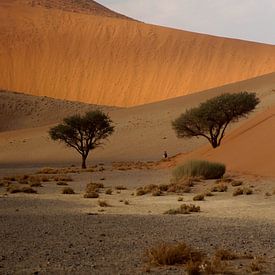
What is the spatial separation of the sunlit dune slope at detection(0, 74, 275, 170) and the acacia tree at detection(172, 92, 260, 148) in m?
11.8

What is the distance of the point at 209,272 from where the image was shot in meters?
8.80

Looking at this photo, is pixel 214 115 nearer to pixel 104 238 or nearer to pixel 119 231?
pixel 119 231

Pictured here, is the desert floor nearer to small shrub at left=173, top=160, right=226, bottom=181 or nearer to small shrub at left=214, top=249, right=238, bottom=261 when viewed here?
small shrub at left=214, top=249, right=238, bottom=261

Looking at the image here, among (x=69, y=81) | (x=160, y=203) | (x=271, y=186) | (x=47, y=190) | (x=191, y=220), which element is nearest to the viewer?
(x=191, y=220)

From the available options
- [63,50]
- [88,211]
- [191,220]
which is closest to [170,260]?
[191,220]

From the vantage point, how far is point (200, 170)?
106 feet

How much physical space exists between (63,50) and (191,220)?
109300mm

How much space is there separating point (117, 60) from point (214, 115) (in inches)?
2874

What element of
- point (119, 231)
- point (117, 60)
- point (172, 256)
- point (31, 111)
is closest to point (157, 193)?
point (119, 231)

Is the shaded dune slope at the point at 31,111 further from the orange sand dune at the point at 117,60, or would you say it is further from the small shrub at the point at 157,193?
the small shrub at the point at 157,193

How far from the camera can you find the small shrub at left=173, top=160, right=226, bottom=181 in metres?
32.1

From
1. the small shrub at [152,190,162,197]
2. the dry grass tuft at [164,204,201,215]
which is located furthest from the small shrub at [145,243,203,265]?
the small shrub at [152,190,162,197]

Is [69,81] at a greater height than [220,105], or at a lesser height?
greater

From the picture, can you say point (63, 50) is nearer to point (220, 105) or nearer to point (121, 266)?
point (220, 105)
